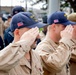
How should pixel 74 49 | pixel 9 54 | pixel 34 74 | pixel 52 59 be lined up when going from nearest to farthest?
pixel 9 54 < pixel 34 74 < pixel 52 59 < pixel 74 49

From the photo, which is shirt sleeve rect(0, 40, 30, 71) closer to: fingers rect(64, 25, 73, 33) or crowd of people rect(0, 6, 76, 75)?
crowd of people rect(0, 6, 76, 75)

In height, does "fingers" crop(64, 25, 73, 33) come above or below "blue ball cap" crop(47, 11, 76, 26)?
below

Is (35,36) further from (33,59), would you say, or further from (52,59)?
(52,59)

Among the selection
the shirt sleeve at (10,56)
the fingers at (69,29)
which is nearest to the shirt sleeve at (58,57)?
the fingers at (69,29)

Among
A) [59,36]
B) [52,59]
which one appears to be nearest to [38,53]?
[52,59]

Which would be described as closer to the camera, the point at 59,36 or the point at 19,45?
the point at 19,45

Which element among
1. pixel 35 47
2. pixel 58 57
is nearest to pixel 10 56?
pixel 35 47

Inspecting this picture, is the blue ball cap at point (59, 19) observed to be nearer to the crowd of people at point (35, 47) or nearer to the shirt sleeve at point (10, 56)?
the crowd of people at point (35, 47)

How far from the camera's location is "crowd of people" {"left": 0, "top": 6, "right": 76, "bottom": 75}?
2.73 metres

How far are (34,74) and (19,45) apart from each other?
52 centimetres

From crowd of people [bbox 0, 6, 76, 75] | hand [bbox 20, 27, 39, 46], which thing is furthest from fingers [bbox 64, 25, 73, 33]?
hand [bbox 20, 27, 39, 46]

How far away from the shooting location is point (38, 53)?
362cm

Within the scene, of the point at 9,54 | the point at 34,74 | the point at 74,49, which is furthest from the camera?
the point at 74,49

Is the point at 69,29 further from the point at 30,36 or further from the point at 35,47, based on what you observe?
the point at 30,36
